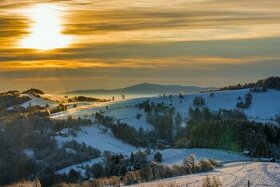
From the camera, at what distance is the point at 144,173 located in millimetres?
89875

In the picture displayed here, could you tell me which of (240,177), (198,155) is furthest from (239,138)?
(240,177)

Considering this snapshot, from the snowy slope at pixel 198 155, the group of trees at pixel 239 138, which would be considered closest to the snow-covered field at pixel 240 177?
the snowy slope at pixel 198 155

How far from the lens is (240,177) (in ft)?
246

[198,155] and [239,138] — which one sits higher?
[198,155]

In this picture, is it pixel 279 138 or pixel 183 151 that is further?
pixel 279 138

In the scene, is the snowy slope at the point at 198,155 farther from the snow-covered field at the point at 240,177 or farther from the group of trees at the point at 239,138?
the snow-covered field at the point at 240,177

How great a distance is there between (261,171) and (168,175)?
12641 millimetres

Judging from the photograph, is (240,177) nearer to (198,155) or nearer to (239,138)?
(198,155)

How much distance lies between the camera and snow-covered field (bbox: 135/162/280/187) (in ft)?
233

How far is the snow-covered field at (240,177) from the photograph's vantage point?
7100 centimetres

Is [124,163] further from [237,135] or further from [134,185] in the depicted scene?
[134,185]

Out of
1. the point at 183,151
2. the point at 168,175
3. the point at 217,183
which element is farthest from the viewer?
the point at 183,151

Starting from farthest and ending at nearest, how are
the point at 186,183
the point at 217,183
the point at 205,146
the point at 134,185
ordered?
the point at 205,146, the point at 134,185, the point at 186,183, the point at 217,183

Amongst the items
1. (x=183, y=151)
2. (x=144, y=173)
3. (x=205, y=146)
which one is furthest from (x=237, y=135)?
(x=144, y=173)
